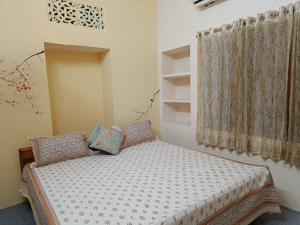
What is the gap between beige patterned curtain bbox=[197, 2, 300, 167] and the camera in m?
1.87

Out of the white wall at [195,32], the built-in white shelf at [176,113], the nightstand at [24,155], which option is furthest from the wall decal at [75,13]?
the built-in white shelf at [176,113]

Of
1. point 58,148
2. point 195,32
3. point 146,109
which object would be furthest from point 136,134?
point 195,32

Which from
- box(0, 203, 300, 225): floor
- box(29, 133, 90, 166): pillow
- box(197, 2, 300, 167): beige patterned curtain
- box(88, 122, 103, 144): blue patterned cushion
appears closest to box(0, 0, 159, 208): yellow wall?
box(0, 203, 300, 225): floor

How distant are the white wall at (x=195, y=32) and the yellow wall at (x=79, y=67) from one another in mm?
254

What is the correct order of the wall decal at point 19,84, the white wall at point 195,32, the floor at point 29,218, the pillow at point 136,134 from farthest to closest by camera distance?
the pillow at point 136,134
the wall decal at point 19,84
the white wall at point 195,32
the floor at point 29,218

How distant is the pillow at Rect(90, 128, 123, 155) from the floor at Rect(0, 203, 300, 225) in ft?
3.06

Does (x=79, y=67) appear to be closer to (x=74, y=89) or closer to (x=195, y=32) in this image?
(x=74, y=89)

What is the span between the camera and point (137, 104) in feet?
10.6

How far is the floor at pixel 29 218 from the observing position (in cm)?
187

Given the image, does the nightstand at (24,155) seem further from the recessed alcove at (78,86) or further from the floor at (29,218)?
the recessed alcove at (78,86)

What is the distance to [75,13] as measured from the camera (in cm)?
252

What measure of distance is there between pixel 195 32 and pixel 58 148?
223 cm

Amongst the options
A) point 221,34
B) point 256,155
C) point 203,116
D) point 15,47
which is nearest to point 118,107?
point 203,116

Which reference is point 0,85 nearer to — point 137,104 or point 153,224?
point 137,104
